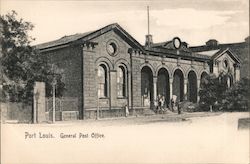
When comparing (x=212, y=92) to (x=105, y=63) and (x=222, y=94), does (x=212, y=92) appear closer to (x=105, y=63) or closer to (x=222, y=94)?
(x=222, y=94)

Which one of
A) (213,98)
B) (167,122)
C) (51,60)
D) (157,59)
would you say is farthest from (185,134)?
(157,59)

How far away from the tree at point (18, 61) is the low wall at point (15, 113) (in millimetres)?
44

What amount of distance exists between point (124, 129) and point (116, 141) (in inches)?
3.1

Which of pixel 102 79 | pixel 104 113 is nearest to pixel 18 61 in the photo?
pixel 104 113

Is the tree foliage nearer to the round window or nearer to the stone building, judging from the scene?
the stone building

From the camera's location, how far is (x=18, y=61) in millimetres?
2803

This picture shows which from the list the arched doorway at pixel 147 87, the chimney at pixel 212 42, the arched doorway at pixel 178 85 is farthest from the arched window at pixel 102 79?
the chimney at pixel 212 42

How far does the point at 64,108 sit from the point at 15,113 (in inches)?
12.4

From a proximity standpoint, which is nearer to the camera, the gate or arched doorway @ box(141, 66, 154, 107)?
the gate

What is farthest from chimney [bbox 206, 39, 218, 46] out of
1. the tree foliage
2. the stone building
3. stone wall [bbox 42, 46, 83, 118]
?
stone wall [bbox 42, 46, 83, 118]

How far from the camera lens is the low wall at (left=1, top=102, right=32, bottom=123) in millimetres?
2646

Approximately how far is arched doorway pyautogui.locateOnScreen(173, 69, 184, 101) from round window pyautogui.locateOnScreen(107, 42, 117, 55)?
60 centimetres

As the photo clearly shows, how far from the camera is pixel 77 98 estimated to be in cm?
325

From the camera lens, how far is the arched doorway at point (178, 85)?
389cm
